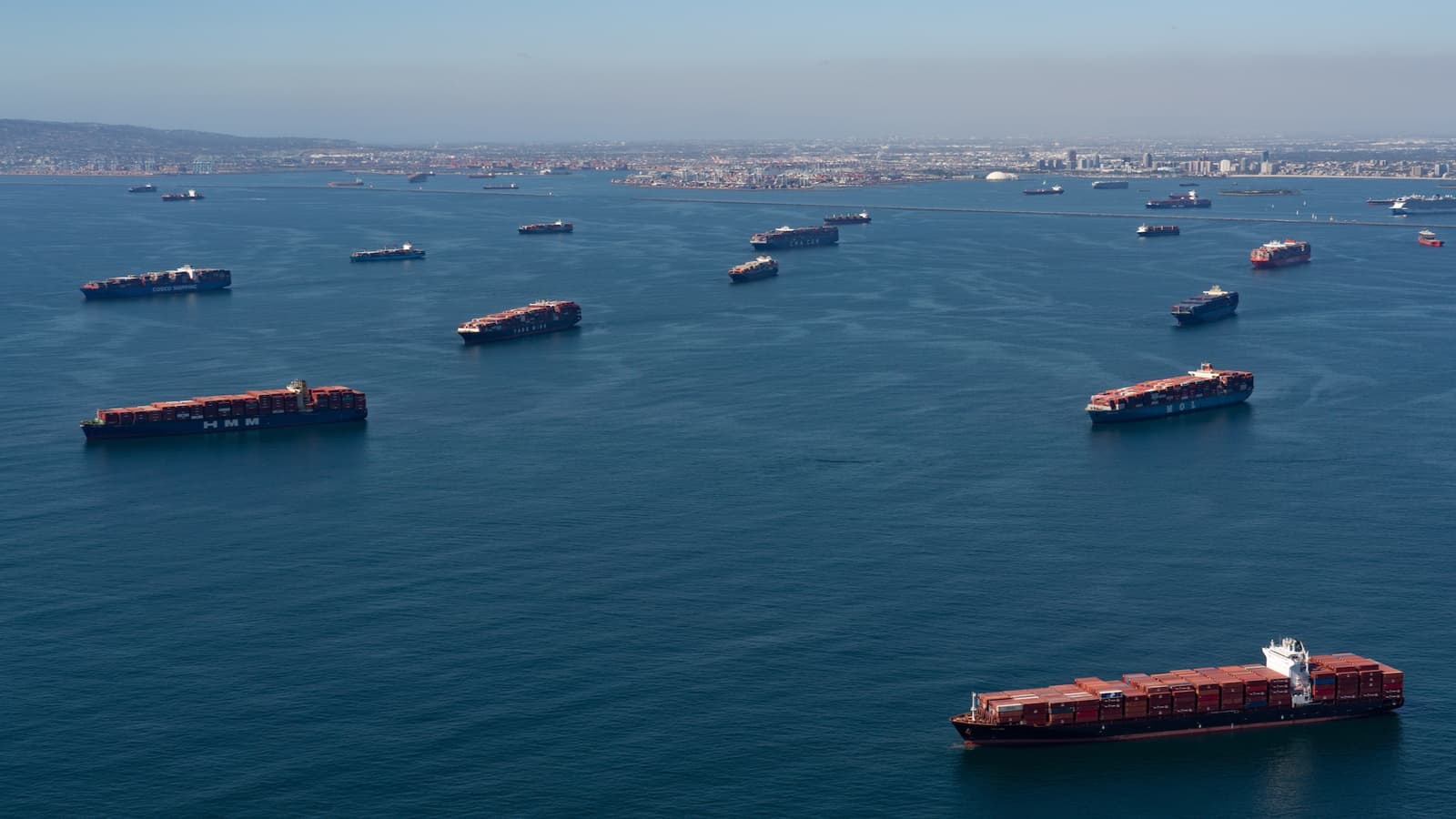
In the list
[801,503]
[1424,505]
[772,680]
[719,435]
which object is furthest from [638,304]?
[772,680]

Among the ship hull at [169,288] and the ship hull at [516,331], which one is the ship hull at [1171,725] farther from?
the ship hull at [169,288]

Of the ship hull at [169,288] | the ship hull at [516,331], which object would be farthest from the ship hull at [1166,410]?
the ship hull at [169,288]

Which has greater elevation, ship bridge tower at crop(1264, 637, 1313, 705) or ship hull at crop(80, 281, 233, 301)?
ship hull at crop(80, 281, 233, 301)

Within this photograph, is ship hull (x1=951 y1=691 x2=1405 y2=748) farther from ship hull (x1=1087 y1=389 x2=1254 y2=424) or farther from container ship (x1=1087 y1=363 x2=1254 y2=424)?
container ship (x1=1087 y1=363 x2=1254 y2=424)

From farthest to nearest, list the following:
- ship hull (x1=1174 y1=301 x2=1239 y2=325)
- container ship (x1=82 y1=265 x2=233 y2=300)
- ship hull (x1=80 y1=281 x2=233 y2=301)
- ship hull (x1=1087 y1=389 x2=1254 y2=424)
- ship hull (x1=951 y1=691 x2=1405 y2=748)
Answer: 1. container ship (x1=82 y1=265 x2=233 y2=300)
2. ship hull (x1=80 y1=281 x2=233 y2=301)
3. ship hull (x1=1174 y1=301 x2=1239 y2=325)
4. ship hull (x1=1087 y1=389 x2=1254 y2=424)
5. ship hull (x1=951 y1=691 x2=1405 y2=748)

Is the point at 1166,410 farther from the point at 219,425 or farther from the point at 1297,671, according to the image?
the point at 219,425

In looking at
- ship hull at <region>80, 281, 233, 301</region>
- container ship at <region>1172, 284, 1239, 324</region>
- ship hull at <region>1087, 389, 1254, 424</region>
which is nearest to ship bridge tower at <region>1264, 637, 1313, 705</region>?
ship hull at <region>1087, 389, 1254, 424</region>
